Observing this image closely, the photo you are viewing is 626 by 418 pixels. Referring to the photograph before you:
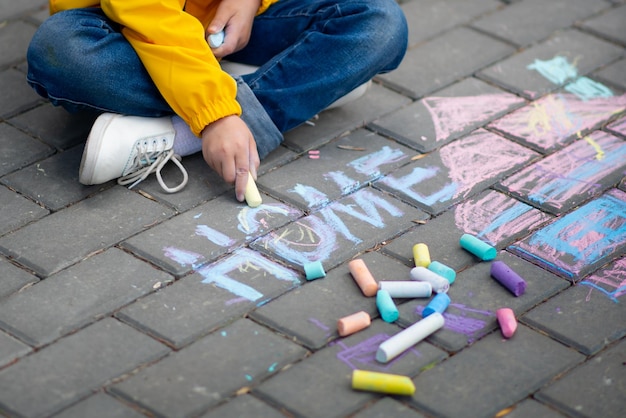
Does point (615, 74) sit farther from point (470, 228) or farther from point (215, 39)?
point (215, 39)

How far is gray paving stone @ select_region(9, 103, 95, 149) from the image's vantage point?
8.66ft

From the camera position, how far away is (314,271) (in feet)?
6.94

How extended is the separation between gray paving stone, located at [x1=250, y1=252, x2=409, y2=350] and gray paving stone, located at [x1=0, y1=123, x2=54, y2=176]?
92 centimetres

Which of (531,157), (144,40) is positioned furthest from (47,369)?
(531,157)

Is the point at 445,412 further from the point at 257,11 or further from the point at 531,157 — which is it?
the point at 257,11

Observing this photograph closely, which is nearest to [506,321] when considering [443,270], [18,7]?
[443,270]

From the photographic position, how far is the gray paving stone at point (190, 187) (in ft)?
7.86

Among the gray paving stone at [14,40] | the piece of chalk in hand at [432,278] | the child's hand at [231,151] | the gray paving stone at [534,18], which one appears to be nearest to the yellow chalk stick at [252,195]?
the child's hand at [231,151]

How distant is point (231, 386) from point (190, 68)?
0.91 metres

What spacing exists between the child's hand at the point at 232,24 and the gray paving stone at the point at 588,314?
3.68 feet

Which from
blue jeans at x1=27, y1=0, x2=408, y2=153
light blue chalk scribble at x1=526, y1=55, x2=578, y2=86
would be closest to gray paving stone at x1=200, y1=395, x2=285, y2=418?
blue jeans at x1=27, y1=0, x2=408, y2=153

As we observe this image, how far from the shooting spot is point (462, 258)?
221cm

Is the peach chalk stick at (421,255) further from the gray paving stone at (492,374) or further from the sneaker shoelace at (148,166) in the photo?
the sneaker shoelace at (148,166)

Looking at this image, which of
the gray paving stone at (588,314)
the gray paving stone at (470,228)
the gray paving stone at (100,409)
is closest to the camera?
the gray paving stone at (100,409)
